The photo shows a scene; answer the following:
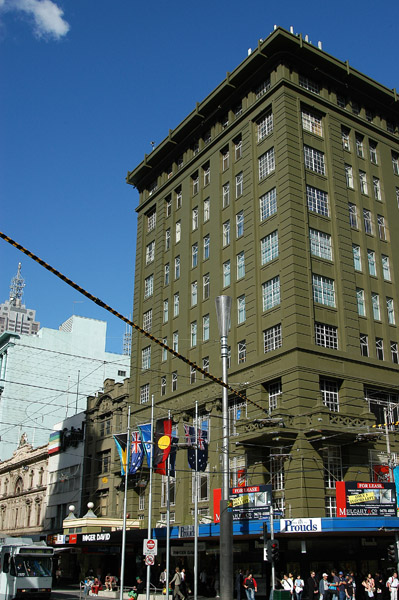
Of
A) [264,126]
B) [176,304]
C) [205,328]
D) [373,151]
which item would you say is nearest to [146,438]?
[205,328]

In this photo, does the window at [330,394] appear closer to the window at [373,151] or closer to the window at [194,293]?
the window at [194,293]

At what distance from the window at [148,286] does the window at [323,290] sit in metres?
20.7

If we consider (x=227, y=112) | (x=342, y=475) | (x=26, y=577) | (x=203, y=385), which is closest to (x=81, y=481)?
(x=203, y=385)

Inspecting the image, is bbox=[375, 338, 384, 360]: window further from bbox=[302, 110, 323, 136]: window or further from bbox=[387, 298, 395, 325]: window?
bbox=[302, 110, 323, 136]: window

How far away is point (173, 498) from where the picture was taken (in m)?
49.5

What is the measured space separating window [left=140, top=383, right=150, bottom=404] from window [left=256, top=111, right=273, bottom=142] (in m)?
23.4

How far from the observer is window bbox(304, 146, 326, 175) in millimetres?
47119

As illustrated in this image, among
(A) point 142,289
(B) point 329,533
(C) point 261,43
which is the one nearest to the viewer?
(B) point 329,533

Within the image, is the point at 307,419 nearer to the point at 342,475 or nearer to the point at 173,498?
the point at 342,475

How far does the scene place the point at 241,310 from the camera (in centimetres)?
4703

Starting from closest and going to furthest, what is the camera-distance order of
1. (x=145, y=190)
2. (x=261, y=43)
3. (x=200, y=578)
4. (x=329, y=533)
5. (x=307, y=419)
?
(x=329, y=533) < (x=307, y=419) < (x=200, y=578) < (x=261, y=43) < (x=145, y=190)

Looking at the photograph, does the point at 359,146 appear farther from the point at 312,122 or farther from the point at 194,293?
the point at 194,293

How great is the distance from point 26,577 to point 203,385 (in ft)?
61.6

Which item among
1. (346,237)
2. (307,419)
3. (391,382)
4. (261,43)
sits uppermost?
(261,43)
